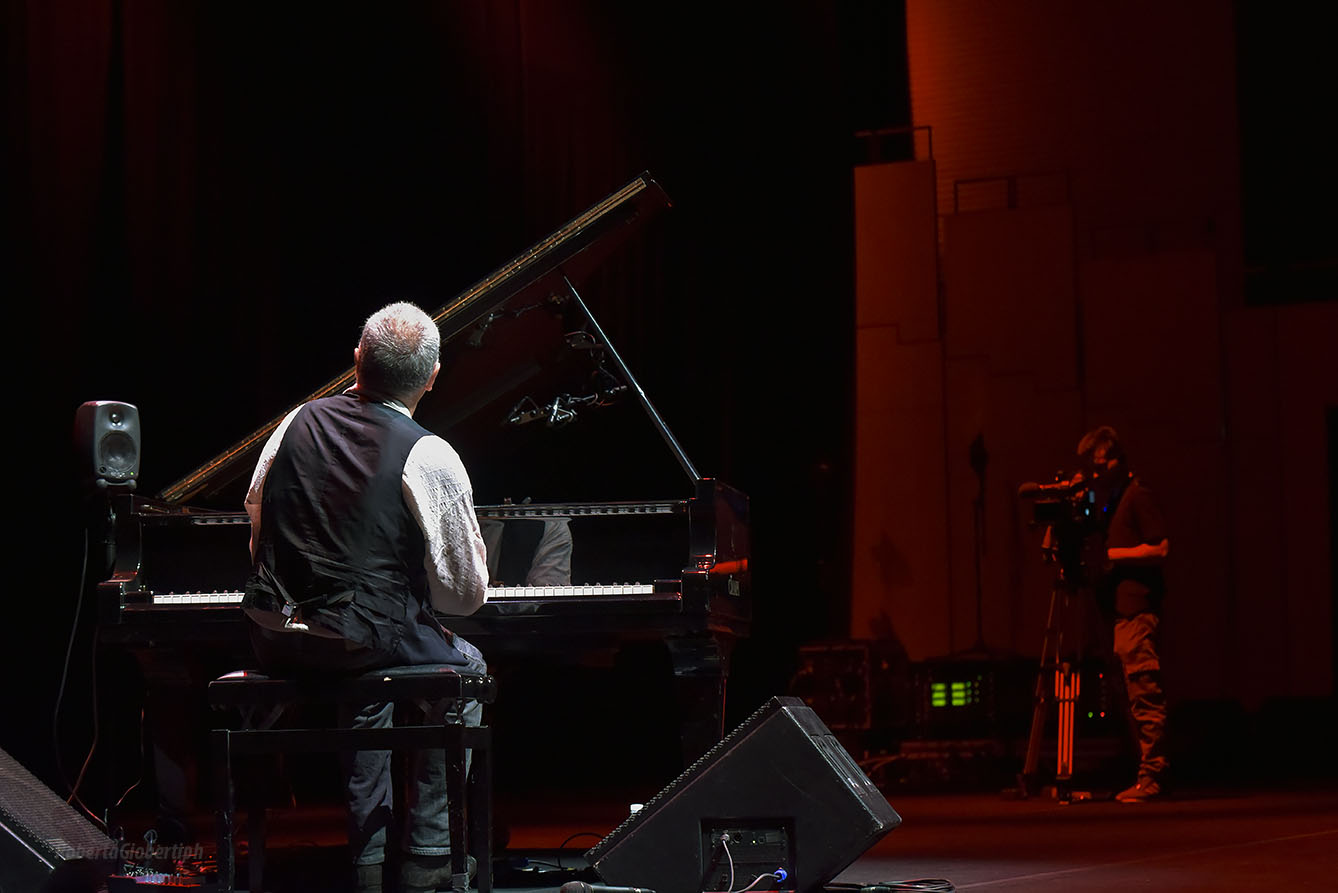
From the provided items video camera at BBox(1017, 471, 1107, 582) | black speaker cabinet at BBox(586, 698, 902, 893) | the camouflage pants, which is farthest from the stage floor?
video camera at BBox(1017, 471, 1107, 582)

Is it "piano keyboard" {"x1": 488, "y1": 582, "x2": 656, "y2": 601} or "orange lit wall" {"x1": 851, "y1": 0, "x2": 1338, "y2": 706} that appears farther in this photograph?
"orange lit wall" {"x1": 851, "y1": 0, "x2": 1338, "y2": 706}

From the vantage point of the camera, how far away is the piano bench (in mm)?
2855

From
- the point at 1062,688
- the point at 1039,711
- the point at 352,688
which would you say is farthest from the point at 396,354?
the point at 1039,711

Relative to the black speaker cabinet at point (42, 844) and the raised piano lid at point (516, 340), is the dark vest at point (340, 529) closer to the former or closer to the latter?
the raised piano lid at point (516, 340)

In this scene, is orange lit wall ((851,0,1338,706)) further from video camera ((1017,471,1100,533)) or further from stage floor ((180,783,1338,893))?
video camera ((1017,471,1100,533))

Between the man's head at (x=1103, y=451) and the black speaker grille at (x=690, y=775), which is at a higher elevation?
the man's head at (x=1103, y=451)

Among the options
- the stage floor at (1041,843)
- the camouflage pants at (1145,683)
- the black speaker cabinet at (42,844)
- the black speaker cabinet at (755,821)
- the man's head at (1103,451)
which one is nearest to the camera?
the black speaker cabinet at (755,821)

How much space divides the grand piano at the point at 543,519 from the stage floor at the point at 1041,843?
2.22 ft

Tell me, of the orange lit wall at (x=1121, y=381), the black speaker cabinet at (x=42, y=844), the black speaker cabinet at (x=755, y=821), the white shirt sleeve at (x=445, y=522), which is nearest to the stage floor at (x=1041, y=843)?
the black speaker cabinet at (x=755, y=821)

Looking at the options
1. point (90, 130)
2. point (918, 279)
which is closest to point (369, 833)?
point (90, 130)

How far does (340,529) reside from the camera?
2.85 metres

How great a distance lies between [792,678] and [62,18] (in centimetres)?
476

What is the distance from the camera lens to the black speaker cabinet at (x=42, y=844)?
315cm

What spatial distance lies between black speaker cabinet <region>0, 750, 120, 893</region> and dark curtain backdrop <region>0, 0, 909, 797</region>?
2.58 meters
